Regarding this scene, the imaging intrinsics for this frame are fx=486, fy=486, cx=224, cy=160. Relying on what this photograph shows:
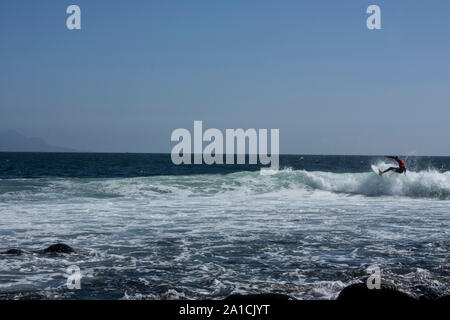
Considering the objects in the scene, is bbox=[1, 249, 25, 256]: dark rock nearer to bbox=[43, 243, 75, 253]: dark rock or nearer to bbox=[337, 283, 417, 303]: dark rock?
bbox=[43, 243, 75, 253]: dark rock

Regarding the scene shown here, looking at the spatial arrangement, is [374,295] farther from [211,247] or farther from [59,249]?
[59,249]

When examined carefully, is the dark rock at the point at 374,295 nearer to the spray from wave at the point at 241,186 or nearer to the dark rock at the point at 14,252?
the dark rock at the point at 14,252

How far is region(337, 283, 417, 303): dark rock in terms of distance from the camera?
203 inches

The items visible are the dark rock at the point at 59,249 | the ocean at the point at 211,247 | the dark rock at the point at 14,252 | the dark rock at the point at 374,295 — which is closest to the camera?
the dark rock at the point at 374,295

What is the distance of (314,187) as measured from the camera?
95.5ft

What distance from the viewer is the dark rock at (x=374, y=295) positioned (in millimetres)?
5156

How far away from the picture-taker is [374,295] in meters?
5.19

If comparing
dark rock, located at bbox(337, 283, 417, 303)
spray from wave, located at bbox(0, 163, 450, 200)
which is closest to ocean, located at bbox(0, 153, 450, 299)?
dark rock, located at bbox(337, 283, 417, 303)

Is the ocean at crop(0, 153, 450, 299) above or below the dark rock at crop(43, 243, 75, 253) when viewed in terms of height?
below

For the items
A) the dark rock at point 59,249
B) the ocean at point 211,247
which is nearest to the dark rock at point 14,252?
the ocean at point 211,247

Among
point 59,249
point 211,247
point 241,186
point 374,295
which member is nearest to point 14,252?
point 59,249
